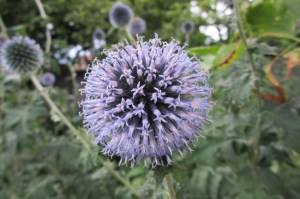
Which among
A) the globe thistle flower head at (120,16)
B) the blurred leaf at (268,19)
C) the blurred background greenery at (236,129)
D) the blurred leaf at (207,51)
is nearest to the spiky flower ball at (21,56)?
the blurred background greenery at (236,129)

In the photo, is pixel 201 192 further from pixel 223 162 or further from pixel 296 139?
pixel 296 139

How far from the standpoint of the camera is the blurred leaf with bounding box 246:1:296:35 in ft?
6.82

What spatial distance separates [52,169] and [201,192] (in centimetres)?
171

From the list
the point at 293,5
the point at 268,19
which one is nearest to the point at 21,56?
the point at 268,19

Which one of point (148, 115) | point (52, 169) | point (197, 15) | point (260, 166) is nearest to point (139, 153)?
point (148, 115)

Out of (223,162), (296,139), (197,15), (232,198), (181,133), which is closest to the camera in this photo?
(181,133)

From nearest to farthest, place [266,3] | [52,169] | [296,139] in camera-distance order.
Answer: [296,139] → [266,3] → [52,169]

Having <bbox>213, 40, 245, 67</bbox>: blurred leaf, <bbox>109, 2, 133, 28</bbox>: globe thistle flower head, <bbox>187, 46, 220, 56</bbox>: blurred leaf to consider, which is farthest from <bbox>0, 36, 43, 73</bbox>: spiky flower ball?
<bbox>213, 40, 245, 67</bbox>: blurred leaf

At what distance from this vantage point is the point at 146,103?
4.38 feet

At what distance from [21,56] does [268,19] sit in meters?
2.02

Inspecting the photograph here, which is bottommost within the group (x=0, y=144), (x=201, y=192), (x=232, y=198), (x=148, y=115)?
(x=232, y=198)

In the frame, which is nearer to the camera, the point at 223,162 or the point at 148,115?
the point at 148,115

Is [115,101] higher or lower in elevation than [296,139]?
higher

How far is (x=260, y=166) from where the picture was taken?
6.98 feet
